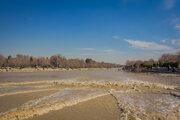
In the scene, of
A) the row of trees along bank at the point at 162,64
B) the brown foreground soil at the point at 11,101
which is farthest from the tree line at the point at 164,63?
the brown foreground soil at the point at 11,101

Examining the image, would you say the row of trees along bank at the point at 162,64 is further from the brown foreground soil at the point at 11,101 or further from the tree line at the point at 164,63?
the brown foreground soil at the point at 11,101

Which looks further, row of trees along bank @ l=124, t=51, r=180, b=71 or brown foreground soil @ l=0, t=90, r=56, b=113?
row of trees along bank @ l=124, t=51, r=180, b=71

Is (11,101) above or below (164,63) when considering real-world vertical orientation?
below

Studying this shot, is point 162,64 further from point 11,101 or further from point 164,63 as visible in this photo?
point 11,101

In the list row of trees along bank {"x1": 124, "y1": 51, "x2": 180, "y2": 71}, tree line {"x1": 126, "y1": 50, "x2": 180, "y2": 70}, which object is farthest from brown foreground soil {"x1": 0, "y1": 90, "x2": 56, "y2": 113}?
tree line {"x1": 126, "y1": 50, "x2": 180, "y2": 70}

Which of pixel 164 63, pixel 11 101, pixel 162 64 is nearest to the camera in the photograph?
pixel 11 101

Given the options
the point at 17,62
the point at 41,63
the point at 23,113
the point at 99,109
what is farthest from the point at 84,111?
the point at 41,63

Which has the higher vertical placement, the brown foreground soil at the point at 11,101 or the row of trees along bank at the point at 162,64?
the row of trees along bank at the point at 162,64

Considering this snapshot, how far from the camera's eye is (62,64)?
9638 centimetres

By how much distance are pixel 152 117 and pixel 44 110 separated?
520cm

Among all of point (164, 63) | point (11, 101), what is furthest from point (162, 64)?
point (11, 101)

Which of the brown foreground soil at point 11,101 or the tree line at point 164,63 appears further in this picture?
the tree line at point 164,63

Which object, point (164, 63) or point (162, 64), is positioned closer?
point (164, 63)

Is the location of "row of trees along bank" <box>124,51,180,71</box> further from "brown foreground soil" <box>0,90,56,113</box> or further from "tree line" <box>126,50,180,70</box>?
"brown foreground soil" <box>0,90,56,113</box>
